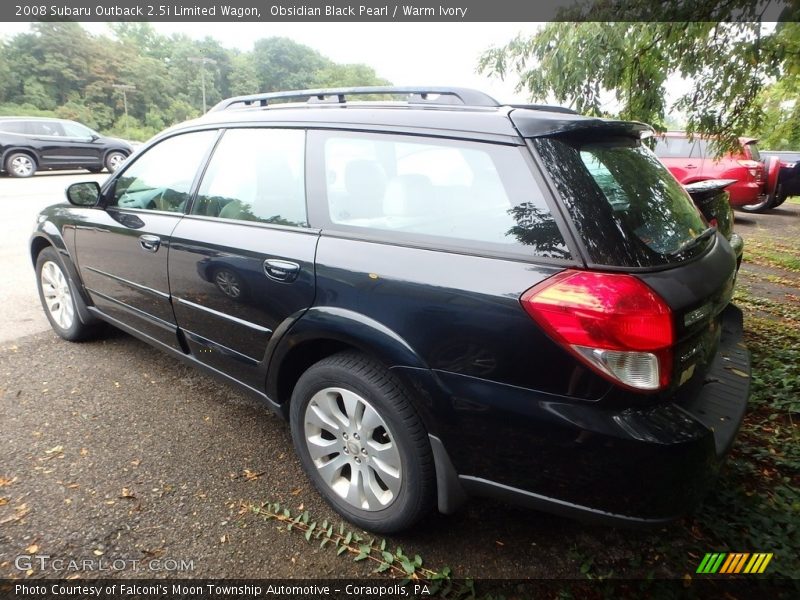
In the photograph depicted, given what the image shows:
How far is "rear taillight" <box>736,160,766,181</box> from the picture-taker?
9961 millimetres

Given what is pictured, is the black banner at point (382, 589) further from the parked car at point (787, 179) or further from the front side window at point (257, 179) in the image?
the parked car at point (787, 179)

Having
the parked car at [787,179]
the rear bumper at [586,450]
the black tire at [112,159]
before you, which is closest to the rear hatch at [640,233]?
the rear bumper at [586,450]

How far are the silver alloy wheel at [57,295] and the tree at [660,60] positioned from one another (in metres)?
4.37

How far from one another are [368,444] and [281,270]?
0.79 meters

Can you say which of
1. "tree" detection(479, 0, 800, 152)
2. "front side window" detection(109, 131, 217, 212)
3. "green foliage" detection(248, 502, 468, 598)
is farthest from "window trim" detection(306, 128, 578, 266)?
"tree" detection(479, 0, 800, 152)

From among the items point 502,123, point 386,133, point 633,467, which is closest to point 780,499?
point 633,467

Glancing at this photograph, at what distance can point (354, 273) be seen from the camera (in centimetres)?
187

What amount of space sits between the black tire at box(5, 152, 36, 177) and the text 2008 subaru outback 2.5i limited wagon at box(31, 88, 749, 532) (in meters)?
15.6

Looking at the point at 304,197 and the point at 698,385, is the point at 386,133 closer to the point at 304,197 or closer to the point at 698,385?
the point at 304,197

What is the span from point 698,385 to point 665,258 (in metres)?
0.47

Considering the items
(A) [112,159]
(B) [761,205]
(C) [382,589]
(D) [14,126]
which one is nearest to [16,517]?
(C) [382,589]

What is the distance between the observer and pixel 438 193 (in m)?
1.86

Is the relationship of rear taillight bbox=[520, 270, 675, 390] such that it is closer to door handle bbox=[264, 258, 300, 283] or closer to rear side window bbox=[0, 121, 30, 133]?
door handle bbox=[264, 258, 300, 283]

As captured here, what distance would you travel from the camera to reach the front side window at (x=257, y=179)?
87.9 inches
